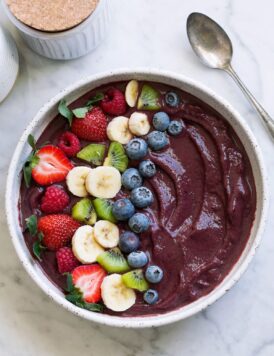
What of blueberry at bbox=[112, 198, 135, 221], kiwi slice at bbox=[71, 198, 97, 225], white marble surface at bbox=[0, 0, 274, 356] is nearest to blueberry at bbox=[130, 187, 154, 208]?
blueberry at bbox=[112, 198, 135, 221]

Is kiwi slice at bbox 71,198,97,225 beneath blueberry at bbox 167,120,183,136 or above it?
beneath

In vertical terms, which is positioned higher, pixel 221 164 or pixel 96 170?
pixel 221 164

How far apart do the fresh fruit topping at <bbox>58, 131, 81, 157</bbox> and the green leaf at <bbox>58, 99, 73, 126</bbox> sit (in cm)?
4

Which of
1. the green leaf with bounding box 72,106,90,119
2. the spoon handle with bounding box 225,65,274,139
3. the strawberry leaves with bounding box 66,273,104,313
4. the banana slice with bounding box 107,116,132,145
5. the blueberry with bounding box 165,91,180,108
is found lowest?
the strawberry leaves with bounding box 66,273,104,313

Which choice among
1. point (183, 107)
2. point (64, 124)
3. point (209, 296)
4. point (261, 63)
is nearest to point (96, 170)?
point (64, 124)

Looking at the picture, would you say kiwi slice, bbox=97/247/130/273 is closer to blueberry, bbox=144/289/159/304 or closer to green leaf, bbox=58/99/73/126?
blueberry, bbox=144/289/159/304

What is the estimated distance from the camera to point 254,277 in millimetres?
2217

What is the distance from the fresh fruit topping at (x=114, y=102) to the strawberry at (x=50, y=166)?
18 cm

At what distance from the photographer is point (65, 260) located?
6.81ft

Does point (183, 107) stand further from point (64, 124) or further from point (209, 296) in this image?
point (209, 296)

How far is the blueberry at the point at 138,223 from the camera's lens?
6.71 ft

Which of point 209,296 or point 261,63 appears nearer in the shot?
point 209,296

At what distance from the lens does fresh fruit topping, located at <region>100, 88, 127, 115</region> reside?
214 cm

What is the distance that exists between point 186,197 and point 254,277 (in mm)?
328
